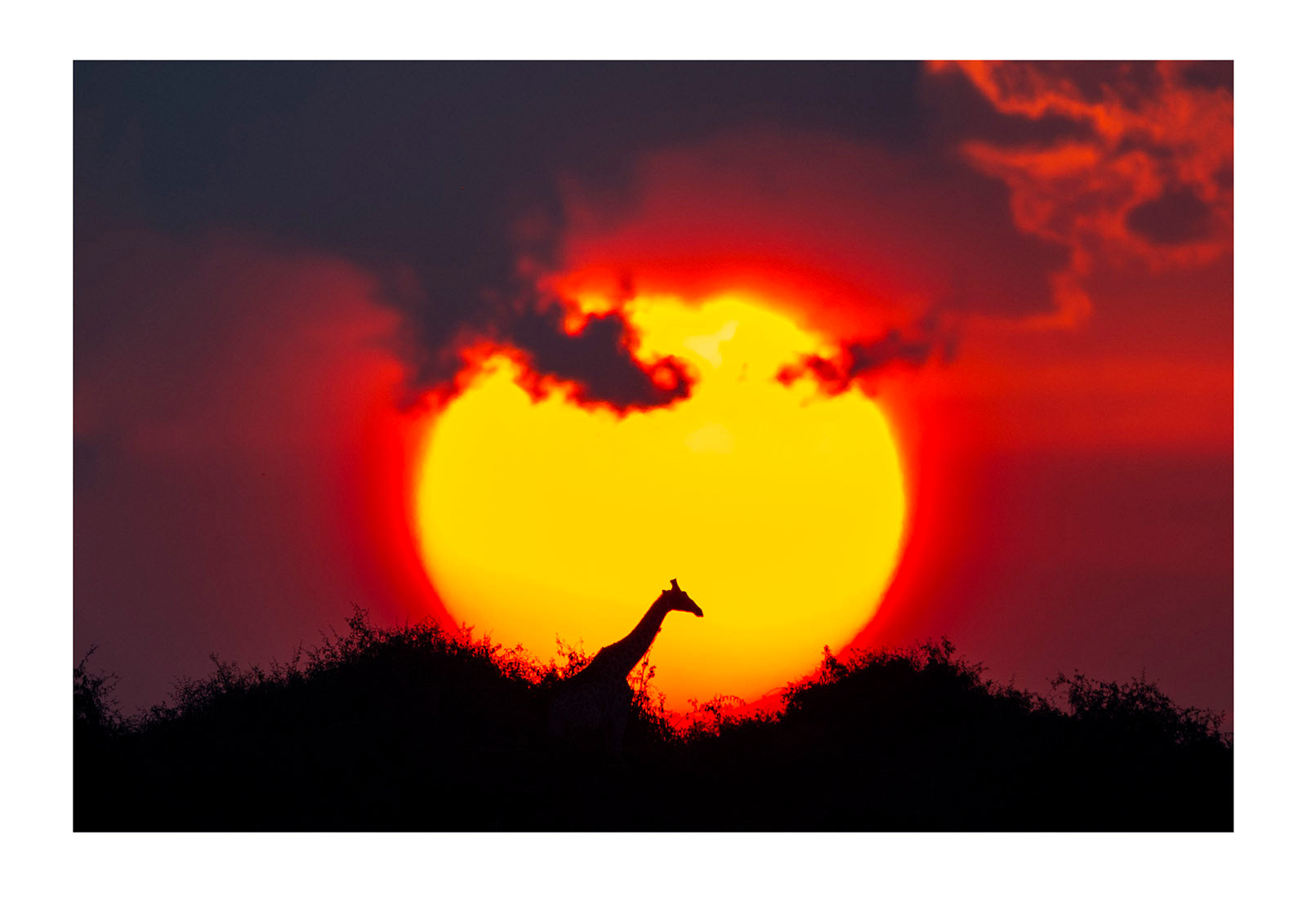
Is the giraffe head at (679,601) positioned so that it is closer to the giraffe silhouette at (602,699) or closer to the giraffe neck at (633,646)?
the giraffe neck at (633,646)

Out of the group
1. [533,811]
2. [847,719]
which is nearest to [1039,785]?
[847,719]

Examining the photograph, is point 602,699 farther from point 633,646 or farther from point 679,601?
point 679,601

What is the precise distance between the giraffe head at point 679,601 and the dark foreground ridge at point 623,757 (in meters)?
1.12

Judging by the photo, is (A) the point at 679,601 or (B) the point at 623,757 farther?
(A) the point at 679,601

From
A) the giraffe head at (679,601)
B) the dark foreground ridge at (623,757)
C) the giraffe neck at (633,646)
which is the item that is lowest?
the dark foreground ridge at (623,757)

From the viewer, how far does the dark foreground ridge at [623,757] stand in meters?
14.6

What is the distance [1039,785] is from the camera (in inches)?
599

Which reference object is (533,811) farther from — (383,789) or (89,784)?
(89,784)

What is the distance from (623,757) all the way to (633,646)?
159 centimetres

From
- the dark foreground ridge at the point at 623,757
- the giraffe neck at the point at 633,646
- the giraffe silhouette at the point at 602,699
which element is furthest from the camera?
the giraffe neck at the point at 633,646

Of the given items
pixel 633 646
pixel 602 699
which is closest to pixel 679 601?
pixel 633 646

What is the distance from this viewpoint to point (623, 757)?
16.7 m

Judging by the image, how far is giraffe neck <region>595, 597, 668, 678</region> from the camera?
1706 cm

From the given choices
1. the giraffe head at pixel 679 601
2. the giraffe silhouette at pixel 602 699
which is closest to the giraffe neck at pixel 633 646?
the giraffe silhouette at pixel 602 699
